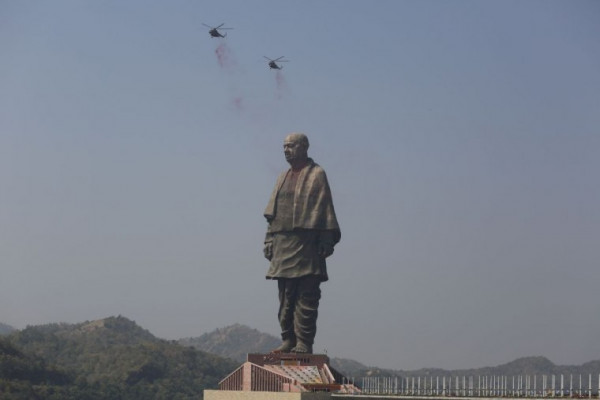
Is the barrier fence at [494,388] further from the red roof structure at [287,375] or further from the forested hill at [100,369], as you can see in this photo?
the forested hill at [100,369]

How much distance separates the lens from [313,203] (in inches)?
2194

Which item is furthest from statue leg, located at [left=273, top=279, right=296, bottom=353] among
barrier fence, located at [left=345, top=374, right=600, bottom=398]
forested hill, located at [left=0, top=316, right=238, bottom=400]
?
forested hill, located at [left=0, top=316, right=238, bottom=400]

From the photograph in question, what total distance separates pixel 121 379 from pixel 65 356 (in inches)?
1280

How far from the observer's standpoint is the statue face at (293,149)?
5650cm

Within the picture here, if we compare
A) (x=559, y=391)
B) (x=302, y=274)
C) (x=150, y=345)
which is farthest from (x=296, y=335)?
(x=150, y=345)

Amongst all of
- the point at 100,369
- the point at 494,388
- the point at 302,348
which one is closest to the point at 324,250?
the point at 302,348

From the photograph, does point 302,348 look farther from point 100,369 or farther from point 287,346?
point 100,369

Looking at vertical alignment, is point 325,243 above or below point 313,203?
below

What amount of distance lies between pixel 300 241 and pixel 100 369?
90290 mm

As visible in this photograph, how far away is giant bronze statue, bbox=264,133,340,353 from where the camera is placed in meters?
55.3

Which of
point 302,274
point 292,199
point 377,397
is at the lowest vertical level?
point 377,397

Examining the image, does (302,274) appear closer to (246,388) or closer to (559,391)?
(246,388)

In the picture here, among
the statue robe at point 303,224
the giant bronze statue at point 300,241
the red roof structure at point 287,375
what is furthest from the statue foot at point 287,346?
the statue robe at point 303,224

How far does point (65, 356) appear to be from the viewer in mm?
160625
